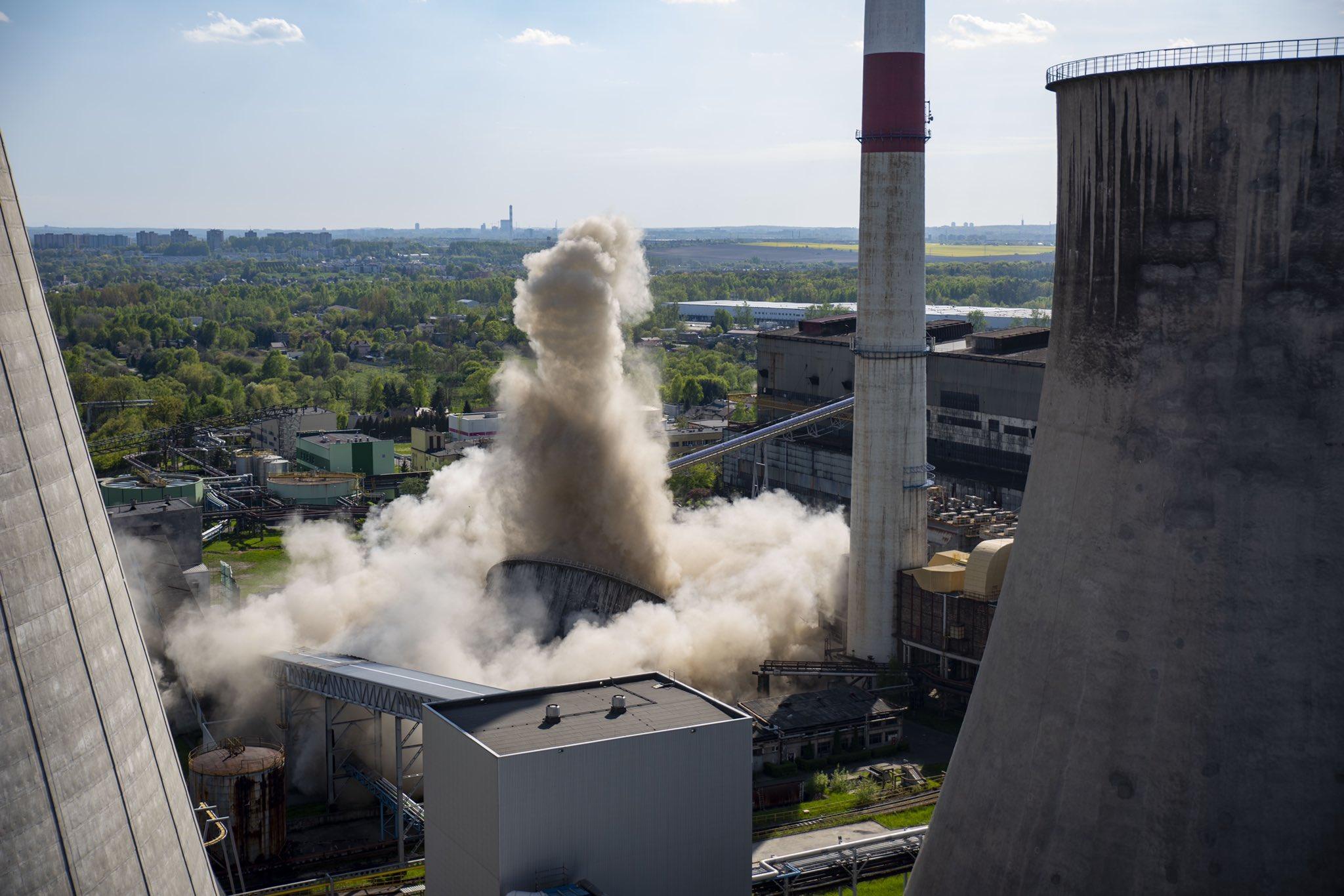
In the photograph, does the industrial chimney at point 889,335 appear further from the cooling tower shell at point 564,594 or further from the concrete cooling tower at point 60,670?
the concrete cooling tower at point 60,670

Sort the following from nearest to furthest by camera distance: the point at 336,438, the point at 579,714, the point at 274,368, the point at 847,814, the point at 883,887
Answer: the point at 579,714, the point at 883,887, the point at 847,814, the point at 336,438, the point at 274,368

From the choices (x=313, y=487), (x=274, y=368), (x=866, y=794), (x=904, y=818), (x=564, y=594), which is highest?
(x=274, y=368)

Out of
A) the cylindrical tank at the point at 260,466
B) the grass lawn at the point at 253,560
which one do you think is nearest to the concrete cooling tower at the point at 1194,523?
the grass lawn at the point at 253,560

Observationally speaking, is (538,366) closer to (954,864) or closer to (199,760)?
(199,760)

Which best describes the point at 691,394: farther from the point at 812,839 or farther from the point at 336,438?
the point at 812,839

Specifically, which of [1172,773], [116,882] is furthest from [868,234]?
[116,882]

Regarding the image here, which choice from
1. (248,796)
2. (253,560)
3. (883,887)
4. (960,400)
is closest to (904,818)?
(883,887)
